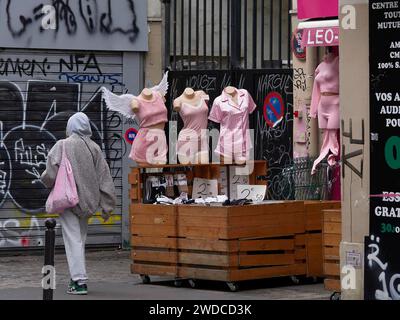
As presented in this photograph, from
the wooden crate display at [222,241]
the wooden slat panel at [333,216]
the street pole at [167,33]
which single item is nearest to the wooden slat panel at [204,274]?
the wooden crate display at [222,241]

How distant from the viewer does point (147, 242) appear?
12406 millimetres

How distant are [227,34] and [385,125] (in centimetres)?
734

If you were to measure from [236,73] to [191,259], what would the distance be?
15.1 feet

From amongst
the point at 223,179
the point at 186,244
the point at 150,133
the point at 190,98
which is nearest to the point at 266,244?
the point at 186,244

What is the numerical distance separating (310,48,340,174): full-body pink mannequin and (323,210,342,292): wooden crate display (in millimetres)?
1139

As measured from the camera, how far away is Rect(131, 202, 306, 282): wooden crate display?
11.6m

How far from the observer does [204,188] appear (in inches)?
516

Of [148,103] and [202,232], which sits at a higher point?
[148,103]

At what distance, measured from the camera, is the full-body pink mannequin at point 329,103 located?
11.5m

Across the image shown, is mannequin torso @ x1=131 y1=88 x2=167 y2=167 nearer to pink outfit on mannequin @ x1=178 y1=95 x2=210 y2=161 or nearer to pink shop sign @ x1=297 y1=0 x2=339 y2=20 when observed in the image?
pink outfit on mannequin @ x1=178 y1=95 x2=210 y2=161

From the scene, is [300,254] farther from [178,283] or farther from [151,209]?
[151,209]

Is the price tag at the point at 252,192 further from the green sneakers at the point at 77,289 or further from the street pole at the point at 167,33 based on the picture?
the street pole at the point at 167,33
